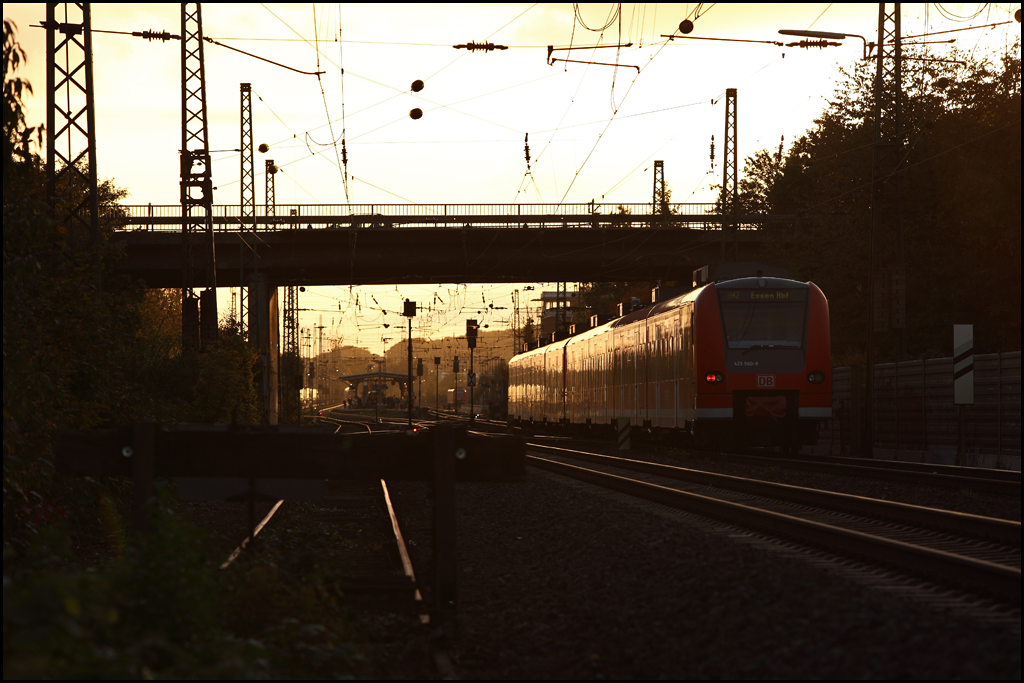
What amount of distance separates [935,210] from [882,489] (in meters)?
28.5

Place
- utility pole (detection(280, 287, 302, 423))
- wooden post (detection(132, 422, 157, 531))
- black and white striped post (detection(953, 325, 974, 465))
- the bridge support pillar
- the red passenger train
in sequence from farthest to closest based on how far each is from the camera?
1. utility pole (detection(280, 287, 302, 423))
2. the bridge support pillar
3. the red passenger train
4. black and white striped post (detection(953, 325, 974, 465))
5. wooden post (detection(132, 422, 157, 531))

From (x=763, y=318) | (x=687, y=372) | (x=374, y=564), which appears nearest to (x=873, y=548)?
(x=374, y=564)

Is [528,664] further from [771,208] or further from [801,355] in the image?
[771,208]

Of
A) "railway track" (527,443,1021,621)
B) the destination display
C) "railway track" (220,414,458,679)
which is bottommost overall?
"railway track" (220,414,458,679)

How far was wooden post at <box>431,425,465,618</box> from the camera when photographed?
8.30 meters

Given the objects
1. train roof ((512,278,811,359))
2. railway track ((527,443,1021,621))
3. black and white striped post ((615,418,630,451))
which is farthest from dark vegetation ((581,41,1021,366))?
railway track ((527,443,1021,621))

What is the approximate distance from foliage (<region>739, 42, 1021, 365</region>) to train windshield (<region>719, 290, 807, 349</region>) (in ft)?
39.2

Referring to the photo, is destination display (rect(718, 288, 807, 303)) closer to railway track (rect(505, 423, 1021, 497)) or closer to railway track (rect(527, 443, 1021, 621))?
railway track (rect(505, 423, 1021, 497))

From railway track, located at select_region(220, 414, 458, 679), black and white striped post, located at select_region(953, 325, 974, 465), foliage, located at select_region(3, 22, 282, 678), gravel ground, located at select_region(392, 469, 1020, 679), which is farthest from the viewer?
black and white striped post, located at select_region(953, 325, 974, 465)

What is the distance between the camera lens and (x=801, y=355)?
21.8m

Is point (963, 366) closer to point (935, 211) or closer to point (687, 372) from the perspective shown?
point (687, 372)

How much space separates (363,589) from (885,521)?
19.7 feet

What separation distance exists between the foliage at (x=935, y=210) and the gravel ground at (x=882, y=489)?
47.5 ft

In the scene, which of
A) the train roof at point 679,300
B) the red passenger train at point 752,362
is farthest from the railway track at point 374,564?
the train roof at point 679,300
